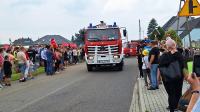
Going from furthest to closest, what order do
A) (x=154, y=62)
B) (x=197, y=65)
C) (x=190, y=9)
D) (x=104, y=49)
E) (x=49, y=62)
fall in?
(x=104, y=49), (x=49, y=62), (x=154, y=62), (x=190, y=9), (x=197, y=65)

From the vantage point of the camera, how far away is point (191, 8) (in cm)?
1073

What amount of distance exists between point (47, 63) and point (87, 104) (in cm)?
1453

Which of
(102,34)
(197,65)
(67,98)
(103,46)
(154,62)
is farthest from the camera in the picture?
(102,34)

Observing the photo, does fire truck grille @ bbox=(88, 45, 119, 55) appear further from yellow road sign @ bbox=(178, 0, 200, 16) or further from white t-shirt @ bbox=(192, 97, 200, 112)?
white t-shirt @ bbox=(192, 97, 200, 112)

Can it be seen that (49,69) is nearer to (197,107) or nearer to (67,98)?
(67,98)

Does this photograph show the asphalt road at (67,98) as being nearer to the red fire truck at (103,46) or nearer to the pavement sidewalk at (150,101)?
the pavement sidewalk at (150,101)

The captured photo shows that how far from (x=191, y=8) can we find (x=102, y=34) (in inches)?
775

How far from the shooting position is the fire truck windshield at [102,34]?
99.4 ft

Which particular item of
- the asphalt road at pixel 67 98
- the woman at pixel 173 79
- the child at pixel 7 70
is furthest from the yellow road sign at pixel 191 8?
the child at pixel 7 70

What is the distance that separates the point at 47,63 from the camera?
2884cm

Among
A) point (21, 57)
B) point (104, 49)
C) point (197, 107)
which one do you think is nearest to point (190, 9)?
point (197, 107)

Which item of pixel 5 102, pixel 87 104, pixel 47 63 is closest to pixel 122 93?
pixel 87 104

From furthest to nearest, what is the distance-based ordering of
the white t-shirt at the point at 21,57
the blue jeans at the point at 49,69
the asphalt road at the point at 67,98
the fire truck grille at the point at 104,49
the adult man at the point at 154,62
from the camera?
the fire truck grille at the point at 104,49 < the blue jeans at the point at 49,69 < the white t-shirt at the point at 21,57 < the adult man at the point at 154,62 < the asphalt road at the point at 67,98

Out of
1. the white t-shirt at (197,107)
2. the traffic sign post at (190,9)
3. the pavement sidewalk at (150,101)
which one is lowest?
the pavement sidewalk at (150,101)
